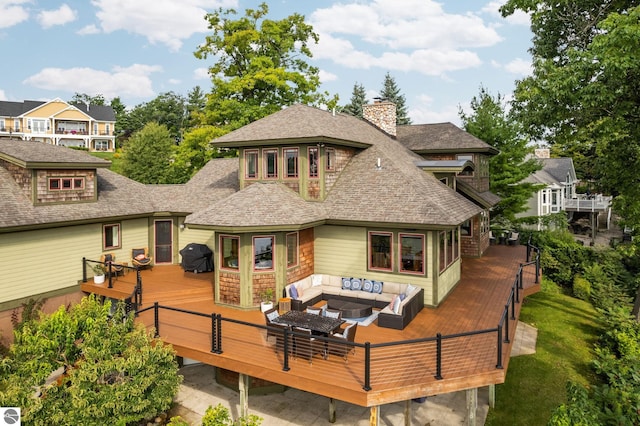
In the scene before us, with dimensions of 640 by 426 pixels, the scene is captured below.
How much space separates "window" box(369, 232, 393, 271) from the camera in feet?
45.0

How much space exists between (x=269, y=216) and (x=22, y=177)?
9.46 m

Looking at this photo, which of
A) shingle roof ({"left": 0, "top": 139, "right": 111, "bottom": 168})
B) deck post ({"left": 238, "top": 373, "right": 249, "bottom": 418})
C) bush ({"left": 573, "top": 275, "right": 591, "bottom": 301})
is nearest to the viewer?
deck post ({"left": 238, "top": 373, "right": 249, "bottom": 418})

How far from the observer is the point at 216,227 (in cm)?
1256

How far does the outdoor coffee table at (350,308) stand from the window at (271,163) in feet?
18.6

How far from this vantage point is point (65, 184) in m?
15.5

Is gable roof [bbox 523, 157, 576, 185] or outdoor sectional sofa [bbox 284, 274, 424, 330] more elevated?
gable roof [bbox 523, 157, 576, 185]

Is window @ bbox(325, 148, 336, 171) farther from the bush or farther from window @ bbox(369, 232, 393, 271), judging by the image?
the bush

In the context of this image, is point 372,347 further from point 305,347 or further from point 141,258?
point 141,258

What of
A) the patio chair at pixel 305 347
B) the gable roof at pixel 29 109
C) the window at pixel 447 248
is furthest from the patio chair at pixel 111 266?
the gable roof at pixel 29 109

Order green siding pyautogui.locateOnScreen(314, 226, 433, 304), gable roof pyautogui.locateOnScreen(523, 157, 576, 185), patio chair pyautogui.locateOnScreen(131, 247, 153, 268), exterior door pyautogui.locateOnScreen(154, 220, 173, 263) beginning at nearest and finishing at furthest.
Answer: green siding pyautogui.locateOnScreen(314, 226, 433, 304)
patio chair pyautogui.locateOnScreen(131, 247, 153, 268)
exterior door pyautogui.locateOnScreen(154, 220, 173, 263)
gable roof pyautogui.locateOnScreen(523, 157, 576, 185)

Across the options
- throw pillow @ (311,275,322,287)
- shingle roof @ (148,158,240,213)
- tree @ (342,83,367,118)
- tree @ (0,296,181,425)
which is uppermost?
tree @ (342,83,367,118)

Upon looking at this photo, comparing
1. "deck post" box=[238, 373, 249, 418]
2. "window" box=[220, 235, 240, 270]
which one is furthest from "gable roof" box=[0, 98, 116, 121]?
"deck post" box=[238, 373, 249, 418]

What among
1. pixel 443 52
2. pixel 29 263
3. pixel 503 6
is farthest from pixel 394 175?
pixel 443 52

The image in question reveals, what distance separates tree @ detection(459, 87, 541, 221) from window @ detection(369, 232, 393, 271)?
15373 millimetres
